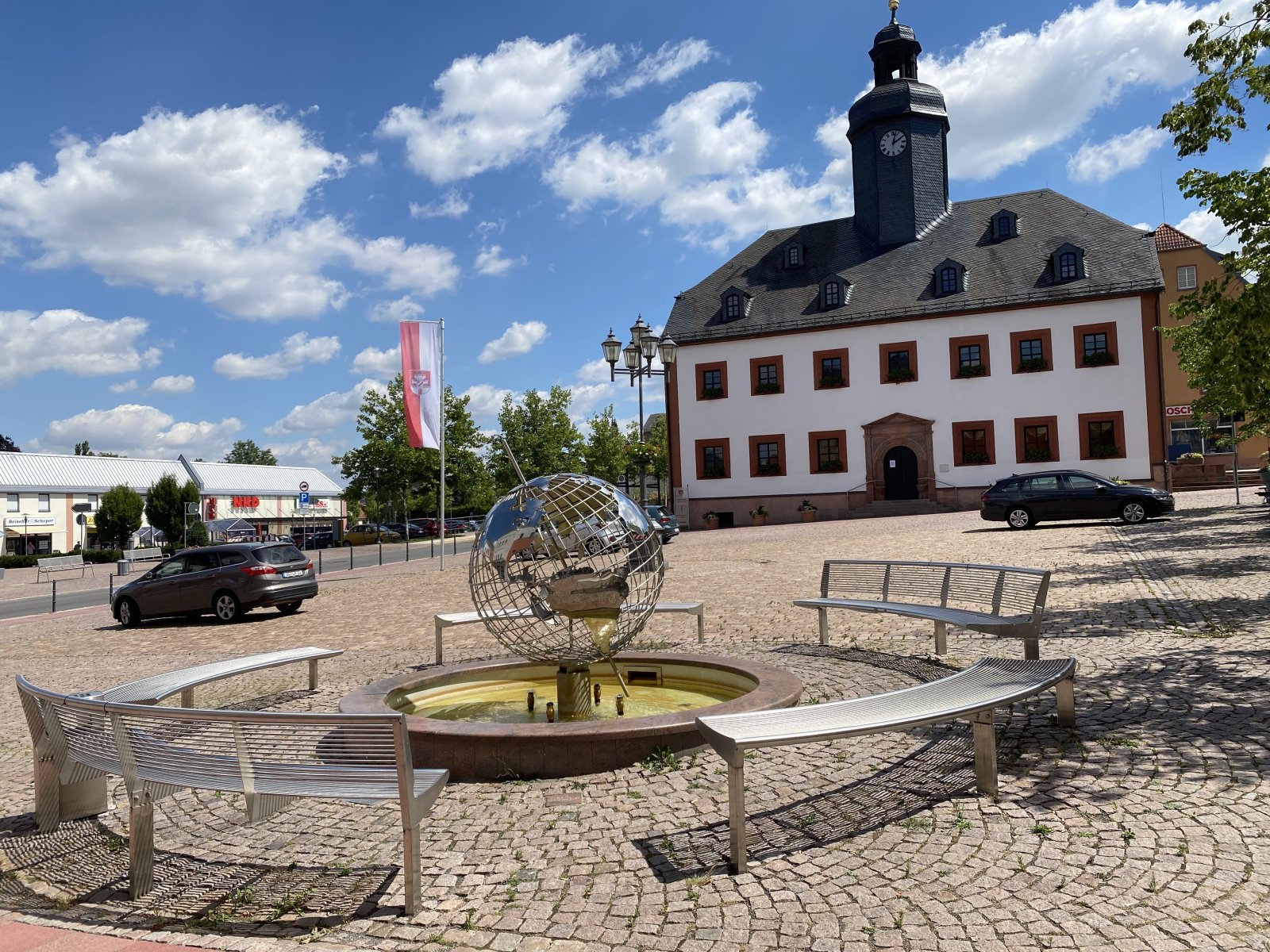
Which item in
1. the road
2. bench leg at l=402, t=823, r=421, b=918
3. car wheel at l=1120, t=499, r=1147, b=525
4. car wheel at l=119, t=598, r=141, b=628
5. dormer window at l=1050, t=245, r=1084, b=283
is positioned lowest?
the road

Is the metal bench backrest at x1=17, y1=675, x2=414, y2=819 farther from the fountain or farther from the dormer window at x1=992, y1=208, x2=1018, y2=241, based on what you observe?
the dormer window at x1=992, y1=208, x2=1018, y2=241

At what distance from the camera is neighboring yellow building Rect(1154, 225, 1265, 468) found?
177 feet

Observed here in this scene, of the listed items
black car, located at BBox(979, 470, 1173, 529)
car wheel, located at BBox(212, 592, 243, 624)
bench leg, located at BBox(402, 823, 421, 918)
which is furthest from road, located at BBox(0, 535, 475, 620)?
bench leg, located at BBox(402, 823, 421, 918)

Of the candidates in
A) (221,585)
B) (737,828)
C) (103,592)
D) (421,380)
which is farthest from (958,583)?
(103,592)

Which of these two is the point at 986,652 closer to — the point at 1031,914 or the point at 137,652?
the point at 1031,914

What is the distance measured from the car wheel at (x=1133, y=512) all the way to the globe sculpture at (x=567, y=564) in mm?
21405

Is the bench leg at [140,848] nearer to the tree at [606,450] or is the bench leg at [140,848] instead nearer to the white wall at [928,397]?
the white wall at [928,397]

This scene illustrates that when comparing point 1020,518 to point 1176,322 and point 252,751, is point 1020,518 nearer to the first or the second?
point 252,751

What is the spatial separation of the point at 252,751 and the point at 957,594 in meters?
7.26

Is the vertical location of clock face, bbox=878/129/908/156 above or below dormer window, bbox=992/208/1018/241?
above

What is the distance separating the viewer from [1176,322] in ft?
190

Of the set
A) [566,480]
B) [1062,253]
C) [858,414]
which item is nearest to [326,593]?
[566,480]

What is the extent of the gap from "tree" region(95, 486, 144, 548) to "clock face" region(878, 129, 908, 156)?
4177cm

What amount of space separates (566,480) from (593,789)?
243 centimetres
